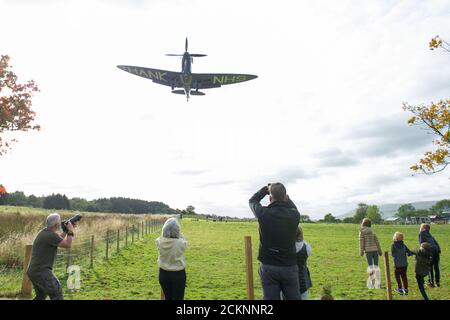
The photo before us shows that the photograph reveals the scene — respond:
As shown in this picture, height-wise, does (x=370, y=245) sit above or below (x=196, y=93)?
below

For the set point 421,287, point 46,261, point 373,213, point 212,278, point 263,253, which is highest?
point 263,253

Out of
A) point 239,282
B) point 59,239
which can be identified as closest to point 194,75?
point 239,282

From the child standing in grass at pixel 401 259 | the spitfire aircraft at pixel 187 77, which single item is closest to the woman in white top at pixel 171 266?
the child standing in grass at pixel 401 259

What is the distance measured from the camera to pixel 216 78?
98.2 ft

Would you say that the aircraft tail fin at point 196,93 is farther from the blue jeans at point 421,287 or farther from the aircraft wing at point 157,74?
the blue jeans at point 421,287

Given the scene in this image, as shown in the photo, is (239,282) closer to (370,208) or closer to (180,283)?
(180,283)

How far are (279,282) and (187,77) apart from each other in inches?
990

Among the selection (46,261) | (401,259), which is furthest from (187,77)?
(46,261)

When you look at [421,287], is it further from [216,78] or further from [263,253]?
[216,78]

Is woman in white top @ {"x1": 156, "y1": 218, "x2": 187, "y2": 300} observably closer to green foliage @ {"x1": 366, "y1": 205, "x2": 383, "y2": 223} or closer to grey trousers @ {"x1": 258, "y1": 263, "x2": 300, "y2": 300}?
grey trousers @ {"x1": 258, "y1": 263, "x2": 300, "y2": 300}

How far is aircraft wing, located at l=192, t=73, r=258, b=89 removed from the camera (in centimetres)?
2932

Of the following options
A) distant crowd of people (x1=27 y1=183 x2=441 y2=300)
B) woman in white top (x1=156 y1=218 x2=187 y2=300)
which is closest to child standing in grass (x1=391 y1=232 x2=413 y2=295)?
distant crowd of people (x1=27 y1=183 x2=441 y2=300)

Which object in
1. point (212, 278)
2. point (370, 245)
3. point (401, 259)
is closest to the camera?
point (401, 259)
